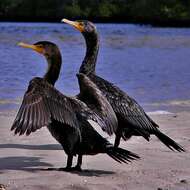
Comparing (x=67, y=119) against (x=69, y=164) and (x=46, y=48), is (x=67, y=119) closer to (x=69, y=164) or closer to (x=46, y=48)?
(x=69, y=164)

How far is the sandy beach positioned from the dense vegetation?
76464 millimetres

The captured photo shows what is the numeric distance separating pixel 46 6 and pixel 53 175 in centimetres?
9710

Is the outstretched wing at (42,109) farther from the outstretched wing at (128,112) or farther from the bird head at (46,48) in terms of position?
the outstretched wing at (128,112)

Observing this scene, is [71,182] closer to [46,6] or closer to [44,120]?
[44,120]

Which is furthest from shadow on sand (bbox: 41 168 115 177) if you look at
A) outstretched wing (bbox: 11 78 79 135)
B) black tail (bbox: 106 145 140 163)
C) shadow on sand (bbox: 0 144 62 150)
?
shadow on sand (bbox: 0 144 62 150)

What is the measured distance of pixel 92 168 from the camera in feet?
23.7

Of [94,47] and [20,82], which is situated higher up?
[94,47]

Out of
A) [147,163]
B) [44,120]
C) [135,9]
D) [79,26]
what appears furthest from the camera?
[135,9]

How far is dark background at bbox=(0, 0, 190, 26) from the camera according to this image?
88.9 metres

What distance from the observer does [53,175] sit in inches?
261

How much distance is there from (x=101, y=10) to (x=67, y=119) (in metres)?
89.8

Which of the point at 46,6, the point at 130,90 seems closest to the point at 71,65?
the point at 130,90

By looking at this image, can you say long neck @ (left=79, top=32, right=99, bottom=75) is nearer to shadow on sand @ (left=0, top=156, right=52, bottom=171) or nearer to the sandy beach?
the sandy beach

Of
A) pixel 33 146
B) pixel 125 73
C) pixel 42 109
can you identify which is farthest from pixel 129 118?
pixel 125 73
